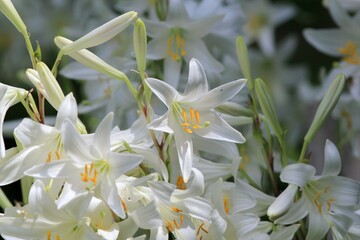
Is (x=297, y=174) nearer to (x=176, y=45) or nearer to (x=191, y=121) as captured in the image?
(x=191, y=121)

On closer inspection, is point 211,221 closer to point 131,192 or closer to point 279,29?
point 131,192

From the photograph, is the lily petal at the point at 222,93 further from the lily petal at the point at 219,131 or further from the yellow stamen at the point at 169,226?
the yellow stamen at the point at 169,226

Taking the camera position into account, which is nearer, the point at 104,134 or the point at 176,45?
the point at 104,134

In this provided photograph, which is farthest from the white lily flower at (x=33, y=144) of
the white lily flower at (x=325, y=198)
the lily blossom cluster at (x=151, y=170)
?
the white lily flower at (x=325, y=198)

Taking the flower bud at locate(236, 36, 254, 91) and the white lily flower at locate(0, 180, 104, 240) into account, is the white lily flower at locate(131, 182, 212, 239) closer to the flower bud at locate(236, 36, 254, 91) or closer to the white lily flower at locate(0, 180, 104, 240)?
the white lily flower at locate(0, 180, 104, 240)

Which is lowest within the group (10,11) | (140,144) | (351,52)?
(351,52)

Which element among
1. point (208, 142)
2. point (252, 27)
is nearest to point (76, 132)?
point (208, 142)

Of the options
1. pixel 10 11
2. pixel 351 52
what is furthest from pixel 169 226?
pixel 351 52
